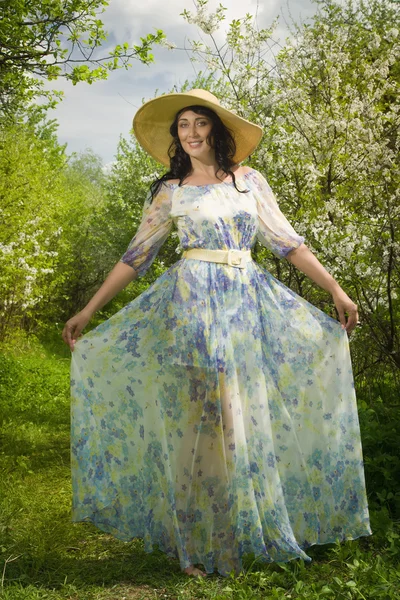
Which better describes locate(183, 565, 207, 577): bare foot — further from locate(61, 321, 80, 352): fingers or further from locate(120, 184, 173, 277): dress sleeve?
locate(120, 184, 173, 277): dress sleeve

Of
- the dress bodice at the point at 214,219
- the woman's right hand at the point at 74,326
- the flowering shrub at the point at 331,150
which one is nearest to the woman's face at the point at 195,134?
the dress bodice at the point at 214,219

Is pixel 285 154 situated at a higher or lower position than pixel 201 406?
higher

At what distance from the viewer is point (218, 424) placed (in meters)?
3.23

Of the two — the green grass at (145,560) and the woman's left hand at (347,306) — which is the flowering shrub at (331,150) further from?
the woman's left hand at (347,306)

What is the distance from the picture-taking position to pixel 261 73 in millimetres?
6484

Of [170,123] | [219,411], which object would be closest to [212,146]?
[170,123]

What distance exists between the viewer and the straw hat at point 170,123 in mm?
3508

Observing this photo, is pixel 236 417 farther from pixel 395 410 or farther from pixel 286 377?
pixel 395 410

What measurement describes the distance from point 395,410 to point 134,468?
7.52ft

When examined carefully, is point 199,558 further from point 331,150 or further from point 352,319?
point 331,150

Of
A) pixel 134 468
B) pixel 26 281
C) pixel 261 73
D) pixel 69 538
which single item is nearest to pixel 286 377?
pixel 134 468

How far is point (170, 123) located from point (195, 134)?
303mm

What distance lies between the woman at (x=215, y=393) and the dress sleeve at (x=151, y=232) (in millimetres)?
10

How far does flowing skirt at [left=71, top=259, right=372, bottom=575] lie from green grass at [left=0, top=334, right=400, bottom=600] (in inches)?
4.1
